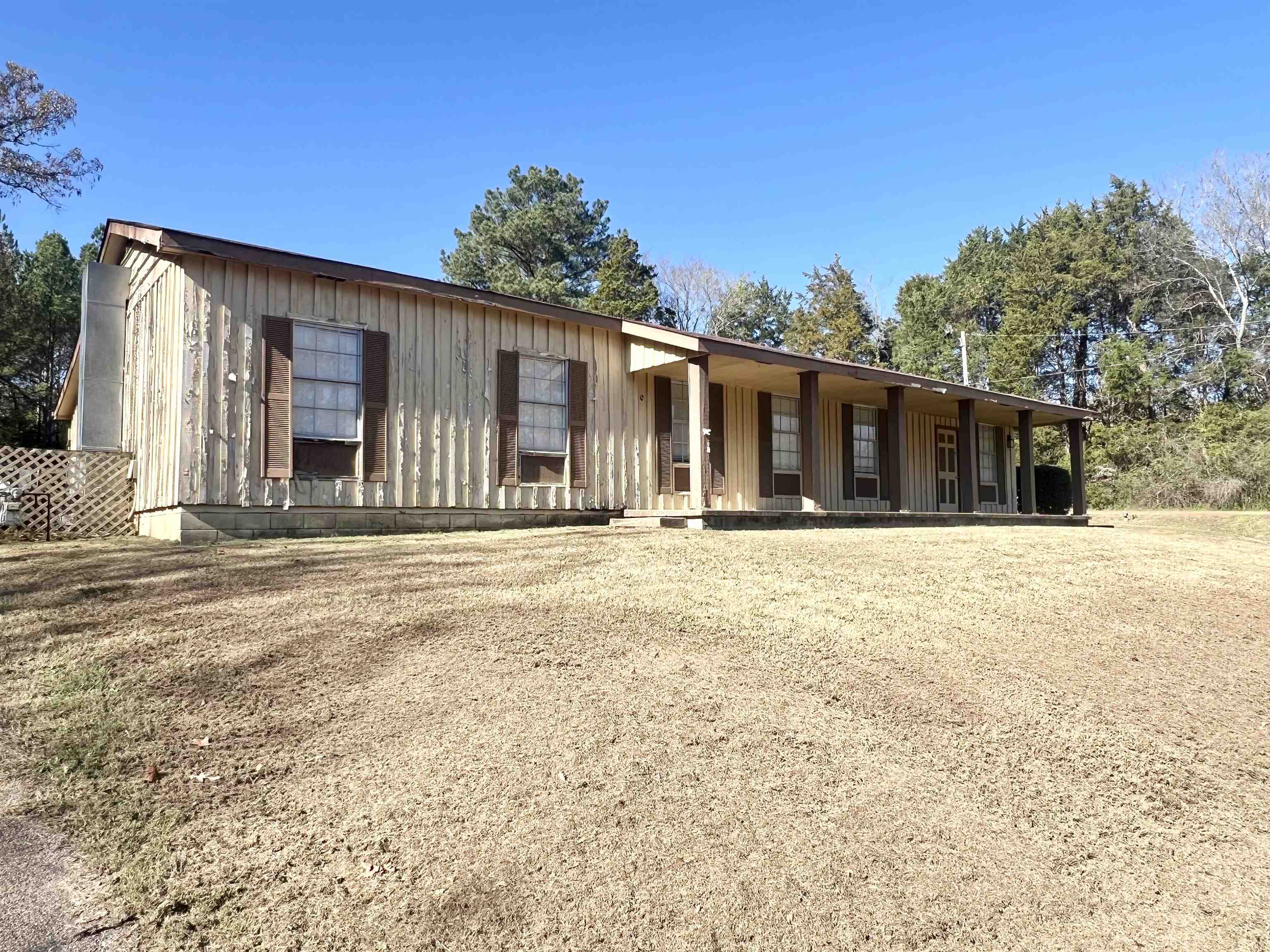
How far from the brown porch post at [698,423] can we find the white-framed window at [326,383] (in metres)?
4.21

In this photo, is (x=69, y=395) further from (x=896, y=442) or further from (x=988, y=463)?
(x=988, y=463)

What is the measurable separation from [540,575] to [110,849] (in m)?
4.01

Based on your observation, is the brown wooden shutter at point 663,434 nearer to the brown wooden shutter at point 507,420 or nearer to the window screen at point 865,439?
the brown wooden shutter at point 507,420

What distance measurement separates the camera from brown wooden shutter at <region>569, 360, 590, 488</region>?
39.8ft

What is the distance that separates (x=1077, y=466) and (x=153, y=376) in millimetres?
18018

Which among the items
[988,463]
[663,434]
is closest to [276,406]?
[663,434]

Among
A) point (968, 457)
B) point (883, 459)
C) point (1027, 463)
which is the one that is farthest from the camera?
point (1027, 463)

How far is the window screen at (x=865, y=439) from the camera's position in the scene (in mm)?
16797

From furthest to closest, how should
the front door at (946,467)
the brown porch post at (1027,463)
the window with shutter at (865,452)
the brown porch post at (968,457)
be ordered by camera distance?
1. the front door at (946,467)
2. the brown porch post at (1027,463)
3. the window with shutter at (865,452)
4. the brown porch post at (968,457)

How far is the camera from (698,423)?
11672mm

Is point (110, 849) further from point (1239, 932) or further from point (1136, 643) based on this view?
point (1136, 643)

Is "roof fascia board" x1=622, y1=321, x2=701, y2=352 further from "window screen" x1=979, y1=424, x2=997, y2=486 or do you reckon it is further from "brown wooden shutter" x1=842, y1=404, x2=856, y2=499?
"window screen" x1=979, y1=424, x2=997, y2=486

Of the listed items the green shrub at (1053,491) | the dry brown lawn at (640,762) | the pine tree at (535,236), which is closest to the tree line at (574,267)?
the pine tree at (535,236)

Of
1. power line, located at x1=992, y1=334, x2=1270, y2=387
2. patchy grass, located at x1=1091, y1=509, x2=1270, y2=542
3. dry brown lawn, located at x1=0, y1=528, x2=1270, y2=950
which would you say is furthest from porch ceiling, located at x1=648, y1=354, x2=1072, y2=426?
power line, located at x1=992, y1=334, x2=1270, y2=387
